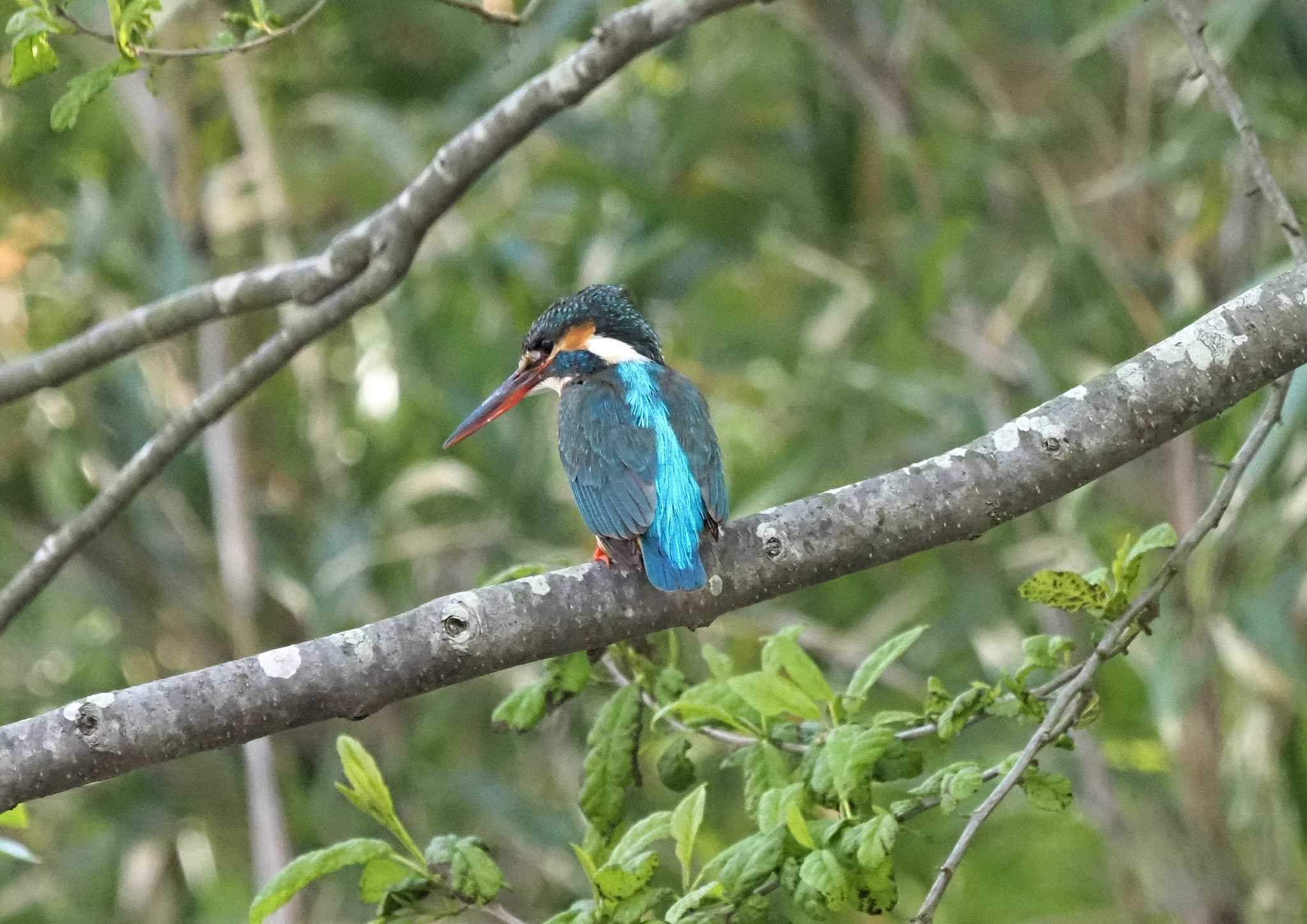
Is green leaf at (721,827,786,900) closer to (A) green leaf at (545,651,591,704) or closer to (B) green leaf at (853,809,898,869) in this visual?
(B) green leaf at (853,809,898,869)

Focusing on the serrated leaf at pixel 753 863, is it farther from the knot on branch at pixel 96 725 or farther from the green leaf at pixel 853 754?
the knot on branch at pixel 96 725

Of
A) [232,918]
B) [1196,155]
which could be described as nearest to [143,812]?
[232,918]

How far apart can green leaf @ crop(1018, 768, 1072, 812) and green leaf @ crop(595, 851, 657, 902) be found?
0.36m

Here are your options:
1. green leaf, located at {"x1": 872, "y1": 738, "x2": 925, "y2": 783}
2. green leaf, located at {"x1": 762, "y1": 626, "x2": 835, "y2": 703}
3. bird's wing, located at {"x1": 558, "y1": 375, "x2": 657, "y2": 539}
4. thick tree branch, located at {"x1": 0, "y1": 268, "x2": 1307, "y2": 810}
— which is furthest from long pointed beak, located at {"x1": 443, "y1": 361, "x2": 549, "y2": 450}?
green leaf, located at {"x1": 872, "y1": 738, "x2": 925, "y2": 783}

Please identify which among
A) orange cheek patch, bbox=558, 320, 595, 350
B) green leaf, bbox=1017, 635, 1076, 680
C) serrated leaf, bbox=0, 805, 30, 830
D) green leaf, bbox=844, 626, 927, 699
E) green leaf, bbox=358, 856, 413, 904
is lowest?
green leaf, bbox=1017, 635, 1076, 680

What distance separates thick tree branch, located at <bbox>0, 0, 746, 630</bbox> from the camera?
2.02 meters

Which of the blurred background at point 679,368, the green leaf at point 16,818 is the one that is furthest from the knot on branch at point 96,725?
the blurred background at point 679,368

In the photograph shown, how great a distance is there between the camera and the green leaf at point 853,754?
1.43 meters

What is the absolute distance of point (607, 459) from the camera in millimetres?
2135

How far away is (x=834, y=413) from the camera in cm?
Result: 416

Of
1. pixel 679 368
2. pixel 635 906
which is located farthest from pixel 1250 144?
pixel 679 368

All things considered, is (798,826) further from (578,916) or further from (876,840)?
(578,916)

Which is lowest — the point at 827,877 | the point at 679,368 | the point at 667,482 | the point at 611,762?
the point at 827,877

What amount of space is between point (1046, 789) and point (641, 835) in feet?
1.27
